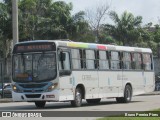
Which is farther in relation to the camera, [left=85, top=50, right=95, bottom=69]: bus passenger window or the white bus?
[left=85, top=50, right=95, bottom=69]: bus passenger window

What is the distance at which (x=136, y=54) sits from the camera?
2973cm

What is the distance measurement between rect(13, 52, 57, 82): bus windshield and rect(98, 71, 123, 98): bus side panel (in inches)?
155

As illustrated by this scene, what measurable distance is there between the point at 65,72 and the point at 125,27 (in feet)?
141

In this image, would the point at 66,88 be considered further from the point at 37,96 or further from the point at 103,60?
the point at 103,60

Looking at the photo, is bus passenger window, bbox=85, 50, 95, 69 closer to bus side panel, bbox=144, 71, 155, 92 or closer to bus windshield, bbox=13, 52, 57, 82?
bus windshield, bbox=13, 52, 57, 82

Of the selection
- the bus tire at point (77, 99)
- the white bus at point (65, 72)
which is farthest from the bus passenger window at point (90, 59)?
the bus tire at point (77, 99)

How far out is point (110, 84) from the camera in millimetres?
27156

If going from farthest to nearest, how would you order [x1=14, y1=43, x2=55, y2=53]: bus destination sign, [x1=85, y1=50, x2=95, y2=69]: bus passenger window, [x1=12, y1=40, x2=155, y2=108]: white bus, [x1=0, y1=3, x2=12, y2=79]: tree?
1. [x1=0, y1=3, x2=12, y2=79]: tree
2. [x1=85, y1=50, x2=95, y2=69]: bus passenger window
3. [x1=14, y1=43, x2=55, y2=53]: bus destination sign
4. [x1=12, y1=40, x2=155, y2=108]: white bus

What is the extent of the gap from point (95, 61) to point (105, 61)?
3.51 feet

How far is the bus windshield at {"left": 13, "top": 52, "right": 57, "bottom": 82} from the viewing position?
2289 centimetres

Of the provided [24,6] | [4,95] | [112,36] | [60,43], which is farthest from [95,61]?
[112,36]

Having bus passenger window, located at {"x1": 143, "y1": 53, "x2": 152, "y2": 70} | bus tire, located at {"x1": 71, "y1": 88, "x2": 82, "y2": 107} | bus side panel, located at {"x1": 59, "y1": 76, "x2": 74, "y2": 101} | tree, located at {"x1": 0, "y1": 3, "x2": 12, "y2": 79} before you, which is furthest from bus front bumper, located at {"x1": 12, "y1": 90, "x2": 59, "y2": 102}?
tree, located at {"x1": 0, "y1": 3, "x2": 12, "y2": 79}

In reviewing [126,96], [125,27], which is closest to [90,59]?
[126,96]

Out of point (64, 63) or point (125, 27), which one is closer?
point (64, 63)
